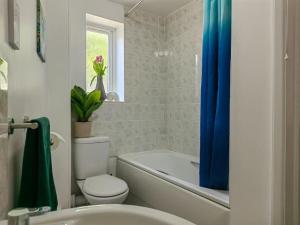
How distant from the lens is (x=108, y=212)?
0.79 metres

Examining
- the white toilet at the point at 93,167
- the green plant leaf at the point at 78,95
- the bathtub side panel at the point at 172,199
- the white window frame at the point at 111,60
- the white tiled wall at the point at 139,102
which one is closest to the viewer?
the bathtub side panel at the point at 172,199

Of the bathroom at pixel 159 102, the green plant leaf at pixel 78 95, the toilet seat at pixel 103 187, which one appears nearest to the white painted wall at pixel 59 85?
the bathroom at pixel 159 102

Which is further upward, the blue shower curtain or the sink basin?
the blue shower curtain

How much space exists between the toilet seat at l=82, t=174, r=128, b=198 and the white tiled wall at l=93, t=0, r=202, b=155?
1.92 ft

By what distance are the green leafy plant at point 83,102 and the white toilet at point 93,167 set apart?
0.25m

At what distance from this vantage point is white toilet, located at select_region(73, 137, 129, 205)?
197 centimetres

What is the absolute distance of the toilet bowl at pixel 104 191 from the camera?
1828 millimetres

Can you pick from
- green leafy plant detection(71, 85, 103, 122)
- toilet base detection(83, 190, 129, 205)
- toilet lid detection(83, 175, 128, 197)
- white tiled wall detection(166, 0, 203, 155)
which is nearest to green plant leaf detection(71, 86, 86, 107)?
green leafy plant detection(71, 85, 103, 122)

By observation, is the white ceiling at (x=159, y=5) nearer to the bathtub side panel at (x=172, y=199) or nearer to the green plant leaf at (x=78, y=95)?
the green plant leaf at (x=78, y=95)

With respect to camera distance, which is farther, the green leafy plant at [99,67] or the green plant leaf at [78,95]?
the green leafy plant at [99,67]

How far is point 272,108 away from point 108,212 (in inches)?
30.7

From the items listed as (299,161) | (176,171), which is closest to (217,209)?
(299,161)

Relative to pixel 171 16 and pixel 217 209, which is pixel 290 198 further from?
pixel 171 16

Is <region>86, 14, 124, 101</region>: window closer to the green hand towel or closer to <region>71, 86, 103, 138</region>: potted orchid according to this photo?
<region>71, 86, 103, 138</region>: potted orchid
